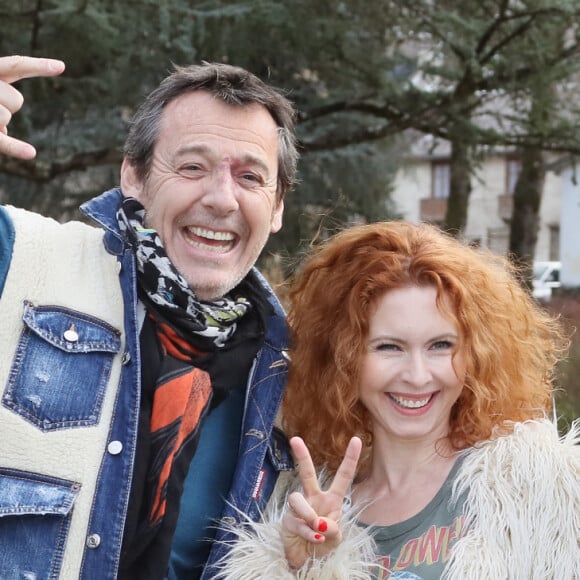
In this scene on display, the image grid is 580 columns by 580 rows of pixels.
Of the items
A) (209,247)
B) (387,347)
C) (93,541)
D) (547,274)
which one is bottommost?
(93,541)

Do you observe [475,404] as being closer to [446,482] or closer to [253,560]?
[446,482]

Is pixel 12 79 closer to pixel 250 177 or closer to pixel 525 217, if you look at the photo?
pixel 250 177

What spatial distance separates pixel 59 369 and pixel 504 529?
4.09 feet

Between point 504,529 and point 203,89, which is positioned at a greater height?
point 203,89

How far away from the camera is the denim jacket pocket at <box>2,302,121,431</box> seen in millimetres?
2295

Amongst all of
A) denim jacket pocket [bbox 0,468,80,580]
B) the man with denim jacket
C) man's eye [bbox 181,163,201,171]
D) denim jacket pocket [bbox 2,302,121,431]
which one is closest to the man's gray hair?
the man with denim jacket

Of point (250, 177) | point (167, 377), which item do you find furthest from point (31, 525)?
point (250, 177)

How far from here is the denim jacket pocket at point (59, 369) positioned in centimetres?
229

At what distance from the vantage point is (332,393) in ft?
9.05

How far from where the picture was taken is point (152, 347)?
2.50 meters

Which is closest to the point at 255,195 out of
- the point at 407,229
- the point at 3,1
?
the point at 407,229

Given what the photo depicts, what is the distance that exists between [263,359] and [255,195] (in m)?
0.54

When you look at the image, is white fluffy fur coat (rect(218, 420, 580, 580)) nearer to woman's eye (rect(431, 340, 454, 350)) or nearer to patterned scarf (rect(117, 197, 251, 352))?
woman's eye (rect(431, 340, 454, 350))

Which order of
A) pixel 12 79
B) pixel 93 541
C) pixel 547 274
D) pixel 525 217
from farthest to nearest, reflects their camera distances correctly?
1. pixel 547 274
2. pixel 525 217
3. pixel 93 541
4. pixel 12 79
